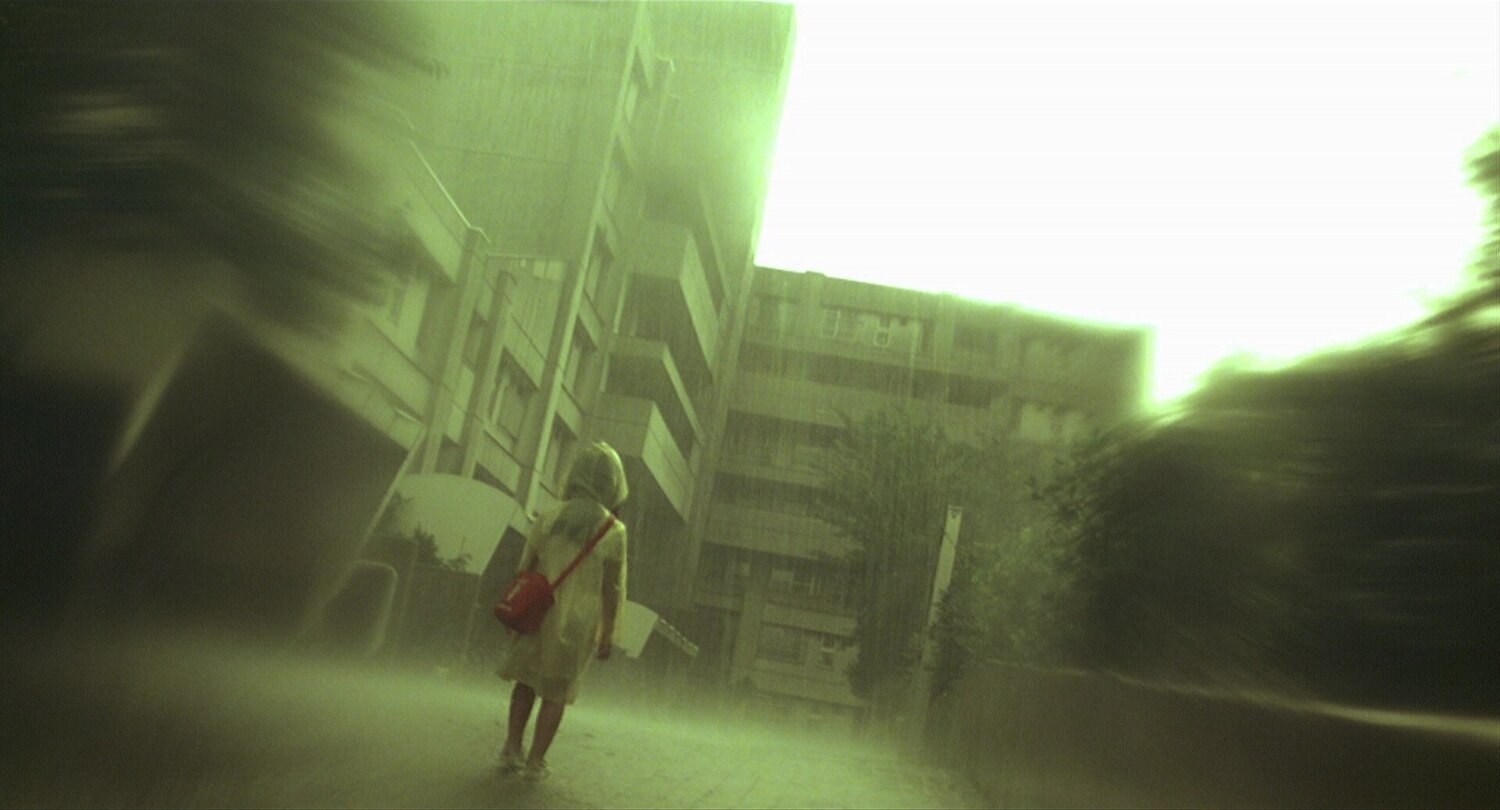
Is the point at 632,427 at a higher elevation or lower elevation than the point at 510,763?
higher

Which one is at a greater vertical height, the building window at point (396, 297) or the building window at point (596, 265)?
the building window at point (596, 265)

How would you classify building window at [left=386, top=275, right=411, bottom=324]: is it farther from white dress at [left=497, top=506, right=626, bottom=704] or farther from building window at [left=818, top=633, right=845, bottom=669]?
building window at [left=818, top=633, right=845, bottom=669]

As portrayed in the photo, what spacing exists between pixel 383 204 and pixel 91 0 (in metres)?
1.11

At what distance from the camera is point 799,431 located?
62344 mm

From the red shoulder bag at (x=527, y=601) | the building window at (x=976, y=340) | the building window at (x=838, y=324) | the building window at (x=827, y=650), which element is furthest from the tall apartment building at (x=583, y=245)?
the building window at (x=976, y=340)

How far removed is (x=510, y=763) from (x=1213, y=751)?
2.80 m

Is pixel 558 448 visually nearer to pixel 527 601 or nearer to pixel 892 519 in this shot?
pixel 892 519

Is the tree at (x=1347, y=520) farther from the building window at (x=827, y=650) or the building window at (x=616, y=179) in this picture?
the building window at (x=827, y=650)

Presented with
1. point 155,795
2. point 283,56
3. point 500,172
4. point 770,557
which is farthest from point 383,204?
point 770,557

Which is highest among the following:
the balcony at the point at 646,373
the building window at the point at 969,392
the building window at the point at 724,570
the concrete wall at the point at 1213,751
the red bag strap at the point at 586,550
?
the building window at the point at 969,392

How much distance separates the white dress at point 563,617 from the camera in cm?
630

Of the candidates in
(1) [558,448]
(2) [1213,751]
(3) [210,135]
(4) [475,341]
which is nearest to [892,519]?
(1) [558,448]

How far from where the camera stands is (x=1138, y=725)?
20.5ft

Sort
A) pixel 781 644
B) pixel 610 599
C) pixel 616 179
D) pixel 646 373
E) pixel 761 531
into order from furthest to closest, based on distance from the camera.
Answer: pixel 781 644 → pixel 761 531 → pixel 646 373 → pixel 616 179 → pixel 610 599
